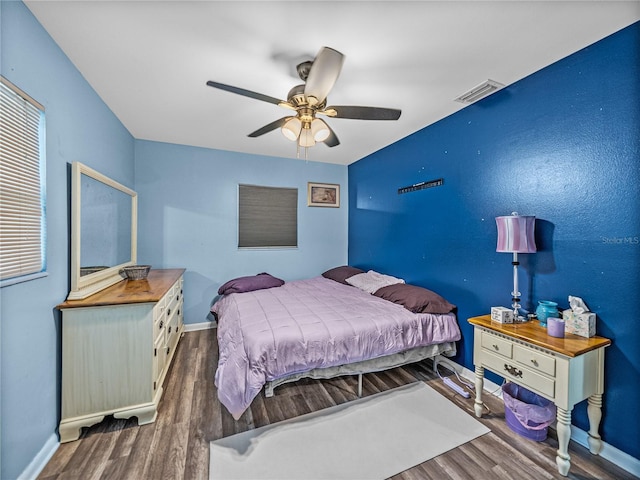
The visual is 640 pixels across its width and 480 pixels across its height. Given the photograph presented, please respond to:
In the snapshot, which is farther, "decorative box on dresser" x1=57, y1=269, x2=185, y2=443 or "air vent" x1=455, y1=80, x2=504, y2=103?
"air vent" x1=455, y1=80, x2=504, y2=103

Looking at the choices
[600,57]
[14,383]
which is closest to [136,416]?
[14,383]

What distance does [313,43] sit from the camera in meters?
1.60

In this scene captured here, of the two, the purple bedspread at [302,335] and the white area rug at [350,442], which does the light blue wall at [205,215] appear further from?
the white area rug at [350,442]

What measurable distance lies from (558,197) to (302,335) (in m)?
2.05

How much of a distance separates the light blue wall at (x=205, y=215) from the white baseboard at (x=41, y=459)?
6.51 ft

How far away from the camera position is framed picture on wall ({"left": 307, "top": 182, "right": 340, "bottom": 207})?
4.21 m

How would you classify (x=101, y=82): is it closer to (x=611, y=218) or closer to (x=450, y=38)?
(x=450, y=38)

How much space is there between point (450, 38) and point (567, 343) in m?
1.96

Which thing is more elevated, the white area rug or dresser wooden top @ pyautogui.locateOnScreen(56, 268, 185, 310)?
dresser wooden top @ pyautogui.locateOnScreen(56, 268, 185, 310)

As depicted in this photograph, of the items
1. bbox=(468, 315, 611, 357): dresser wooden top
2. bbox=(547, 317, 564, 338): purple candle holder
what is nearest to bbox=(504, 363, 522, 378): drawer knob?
bbox=(468, 315, 611, 357): dresser wooden top

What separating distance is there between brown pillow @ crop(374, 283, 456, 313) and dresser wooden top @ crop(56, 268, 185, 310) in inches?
82.7

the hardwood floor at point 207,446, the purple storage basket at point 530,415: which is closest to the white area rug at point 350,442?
the hardwood floor at point 207,446

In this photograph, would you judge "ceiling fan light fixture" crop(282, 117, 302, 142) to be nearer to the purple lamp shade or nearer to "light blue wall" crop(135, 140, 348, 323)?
the purple lamp shade

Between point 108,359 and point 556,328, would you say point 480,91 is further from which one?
point 108,359
